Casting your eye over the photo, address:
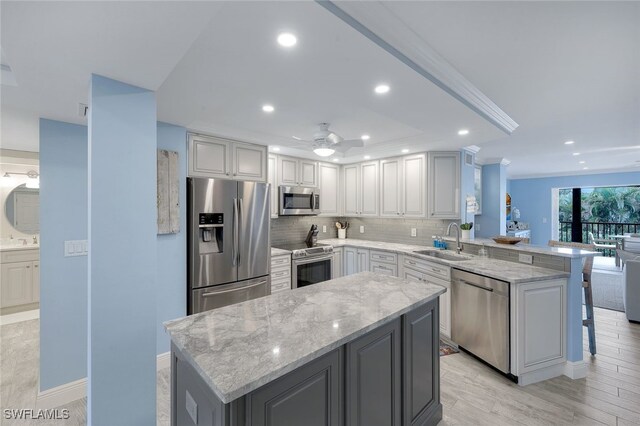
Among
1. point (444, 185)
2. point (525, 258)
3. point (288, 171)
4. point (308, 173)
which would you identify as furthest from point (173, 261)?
point (444, 185)

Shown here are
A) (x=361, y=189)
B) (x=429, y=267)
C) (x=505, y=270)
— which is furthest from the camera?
(x=361, y=189)

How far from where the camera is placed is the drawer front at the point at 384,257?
13.4 ft

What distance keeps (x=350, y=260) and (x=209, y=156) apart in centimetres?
270

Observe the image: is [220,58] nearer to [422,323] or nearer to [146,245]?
[146,245]

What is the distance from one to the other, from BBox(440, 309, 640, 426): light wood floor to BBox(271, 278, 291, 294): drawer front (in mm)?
2030

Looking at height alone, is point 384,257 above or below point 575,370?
above

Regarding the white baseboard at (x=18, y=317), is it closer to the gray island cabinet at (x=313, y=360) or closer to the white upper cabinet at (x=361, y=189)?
the gray island cabinet at (x=313, y=360)

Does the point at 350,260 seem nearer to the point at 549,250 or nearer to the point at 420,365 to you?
the point at 549,250

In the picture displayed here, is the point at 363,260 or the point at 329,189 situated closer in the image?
the point at 363,260

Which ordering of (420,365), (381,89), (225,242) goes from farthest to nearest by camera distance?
(225,242) → (381,89) → (420,365)

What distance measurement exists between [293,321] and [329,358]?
0.28 metres

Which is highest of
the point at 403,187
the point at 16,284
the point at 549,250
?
the point at 403,187

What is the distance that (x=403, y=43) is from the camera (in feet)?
5.37

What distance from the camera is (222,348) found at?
3.88ft
